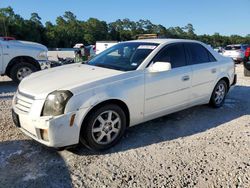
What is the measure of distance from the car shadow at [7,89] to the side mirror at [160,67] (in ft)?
13.3

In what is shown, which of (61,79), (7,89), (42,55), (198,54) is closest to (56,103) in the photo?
(61,79)

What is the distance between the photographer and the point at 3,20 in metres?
66.6

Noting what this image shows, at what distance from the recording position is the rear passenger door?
16.3 feet

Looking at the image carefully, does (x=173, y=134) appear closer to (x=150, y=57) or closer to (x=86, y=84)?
(x=150, y=57)

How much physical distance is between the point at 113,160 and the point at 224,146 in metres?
1.69

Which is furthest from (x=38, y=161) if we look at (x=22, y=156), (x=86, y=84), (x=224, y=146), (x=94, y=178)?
Result: (x=224, y=146)

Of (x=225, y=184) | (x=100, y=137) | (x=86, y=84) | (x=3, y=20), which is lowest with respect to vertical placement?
(x=225, y=184)

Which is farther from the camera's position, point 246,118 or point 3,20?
point 3,20

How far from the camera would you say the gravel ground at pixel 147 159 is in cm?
309

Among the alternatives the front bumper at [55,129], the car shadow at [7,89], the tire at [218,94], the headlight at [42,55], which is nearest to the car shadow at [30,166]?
the front bumper at [55,129]

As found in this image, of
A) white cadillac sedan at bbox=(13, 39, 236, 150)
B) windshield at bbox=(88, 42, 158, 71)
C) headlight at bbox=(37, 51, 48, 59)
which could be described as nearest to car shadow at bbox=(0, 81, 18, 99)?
headlight at bbox=(37, 51, 48, 59)

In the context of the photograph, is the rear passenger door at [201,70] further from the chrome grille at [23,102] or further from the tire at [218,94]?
the chrome grille at [23,102]

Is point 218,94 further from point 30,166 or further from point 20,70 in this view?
point 20,70

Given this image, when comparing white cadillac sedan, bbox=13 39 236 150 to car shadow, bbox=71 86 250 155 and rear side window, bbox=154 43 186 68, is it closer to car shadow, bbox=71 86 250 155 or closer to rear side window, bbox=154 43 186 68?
rear side window, bbox=154 43 186 68
